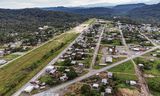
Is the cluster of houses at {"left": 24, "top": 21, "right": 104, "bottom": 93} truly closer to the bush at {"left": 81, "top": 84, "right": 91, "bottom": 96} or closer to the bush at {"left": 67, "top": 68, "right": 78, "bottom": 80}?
the bush at {"left": 67, "top": 68, "right": 78, "bottom": 80}

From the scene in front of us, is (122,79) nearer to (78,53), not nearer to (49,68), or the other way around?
(49,68)

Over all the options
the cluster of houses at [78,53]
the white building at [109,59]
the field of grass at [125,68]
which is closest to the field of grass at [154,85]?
the field of grass at [125,68]

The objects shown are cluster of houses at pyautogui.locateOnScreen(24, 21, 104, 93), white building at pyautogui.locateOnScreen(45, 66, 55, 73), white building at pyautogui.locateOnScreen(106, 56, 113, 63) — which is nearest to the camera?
cluster of houses at pyautogui.locateOnScreen(24, 21, 104, 93)

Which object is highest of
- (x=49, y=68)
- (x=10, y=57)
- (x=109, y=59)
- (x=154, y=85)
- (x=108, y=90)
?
(x=49, y=68)

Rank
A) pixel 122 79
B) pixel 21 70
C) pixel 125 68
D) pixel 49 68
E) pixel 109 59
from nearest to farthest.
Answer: pixel 122 79 → pixel 49 68 → pixel 125 68 → pixel 21 70 → pixel 109 59

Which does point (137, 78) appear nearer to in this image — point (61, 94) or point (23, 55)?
point (61, 94)

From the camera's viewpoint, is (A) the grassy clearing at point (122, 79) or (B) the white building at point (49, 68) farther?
(B) the white building at point (49, 68)

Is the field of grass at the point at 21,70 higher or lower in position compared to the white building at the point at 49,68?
lower

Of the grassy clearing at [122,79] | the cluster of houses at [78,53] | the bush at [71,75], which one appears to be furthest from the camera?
the cluster of houses at [78,53]

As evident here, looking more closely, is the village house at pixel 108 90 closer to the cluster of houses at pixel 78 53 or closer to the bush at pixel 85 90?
the bush at pixel 85 90

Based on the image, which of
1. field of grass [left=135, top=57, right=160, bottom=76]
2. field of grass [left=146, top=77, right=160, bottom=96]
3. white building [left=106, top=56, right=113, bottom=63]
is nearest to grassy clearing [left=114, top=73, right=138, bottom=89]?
field of grass [left=146, top=77, right=160, bottom=96]

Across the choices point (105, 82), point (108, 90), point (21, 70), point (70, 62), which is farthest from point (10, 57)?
point (108, 90)

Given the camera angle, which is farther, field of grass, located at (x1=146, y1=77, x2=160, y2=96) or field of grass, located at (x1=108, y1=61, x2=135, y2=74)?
field of grass, located at (x1=108, y1=61, x2=135, y2=74)
